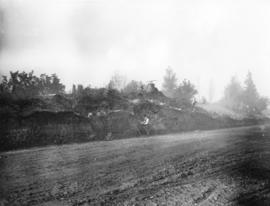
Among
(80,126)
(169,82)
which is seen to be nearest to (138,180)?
(80,126)

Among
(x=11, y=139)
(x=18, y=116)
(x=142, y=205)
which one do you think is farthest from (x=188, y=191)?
(x=18, y=116)

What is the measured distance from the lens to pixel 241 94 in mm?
63812

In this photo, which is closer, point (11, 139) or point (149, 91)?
point (11, 139)

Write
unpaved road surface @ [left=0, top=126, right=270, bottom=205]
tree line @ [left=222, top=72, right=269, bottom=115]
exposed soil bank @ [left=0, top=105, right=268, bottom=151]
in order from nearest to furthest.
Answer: unpaved road surface @ [left=0, top=126, right=270, bottom=205], exposed soil bank @ [left=0, top=105, right=268, bottom=151], tree line @ [left=222, top=72, right=269, bottom=115]

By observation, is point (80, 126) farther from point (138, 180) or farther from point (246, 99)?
point (246, 99)

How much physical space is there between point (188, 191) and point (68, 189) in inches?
172

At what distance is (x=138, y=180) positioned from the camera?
30.5 ft

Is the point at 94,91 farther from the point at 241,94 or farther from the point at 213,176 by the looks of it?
the point at 241,94

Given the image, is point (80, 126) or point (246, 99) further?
point (246, 99)

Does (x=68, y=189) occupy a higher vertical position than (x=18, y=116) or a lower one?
lower

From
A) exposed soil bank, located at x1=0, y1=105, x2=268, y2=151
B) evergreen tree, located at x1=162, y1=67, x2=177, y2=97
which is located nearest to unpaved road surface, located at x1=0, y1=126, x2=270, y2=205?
exposed soil bank, located at x1=0, y1=105, x2=268, y2=151

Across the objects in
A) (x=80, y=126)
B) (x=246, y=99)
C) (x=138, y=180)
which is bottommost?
(x=138, y=180)

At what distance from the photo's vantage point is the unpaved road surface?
7.54 meters

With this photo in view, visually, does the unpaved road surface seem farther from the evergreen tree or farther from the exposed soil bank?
the evergreen tree
